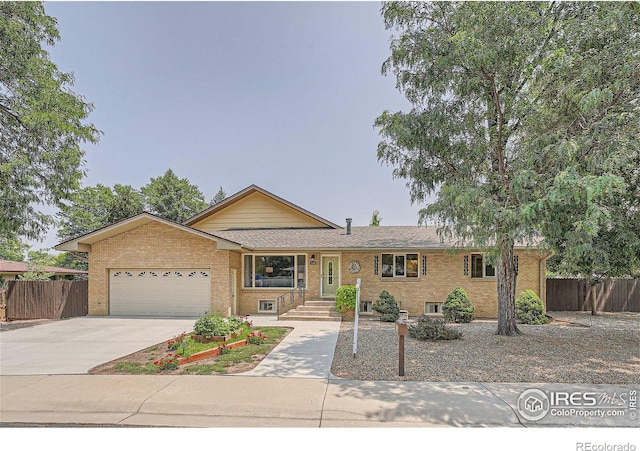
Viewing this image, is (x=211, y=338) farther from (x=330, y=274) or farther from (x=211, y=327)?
(x=330, y=274)

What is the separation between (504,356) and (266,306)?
31.9 feet

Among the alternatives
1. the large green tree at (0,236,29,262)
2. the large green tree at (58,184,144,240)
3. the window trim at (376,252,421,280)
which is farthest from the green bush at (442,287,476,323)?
the large green tree at (0,236,29,262)

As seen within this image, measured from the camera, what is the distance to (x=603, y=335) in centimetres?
1007

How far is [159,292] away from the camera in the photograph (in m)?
14.2

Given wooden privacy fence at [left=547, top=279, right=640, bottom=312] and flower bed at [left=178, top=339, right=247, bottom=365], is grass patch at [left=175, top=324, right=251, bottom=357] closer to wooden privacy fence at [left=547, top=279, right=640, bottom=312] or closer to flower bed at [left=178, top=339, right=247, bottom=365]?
flower bed at [left=178, top=339, right=247, bottom=365]

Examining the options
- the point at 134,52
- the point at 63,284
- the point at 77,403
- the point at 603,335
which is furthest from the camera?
the point at 63,284

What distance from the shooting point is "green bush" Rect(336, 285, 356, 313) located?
12852 mm

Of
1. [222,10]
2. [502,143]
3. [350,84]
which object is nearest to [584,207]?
[502,143]

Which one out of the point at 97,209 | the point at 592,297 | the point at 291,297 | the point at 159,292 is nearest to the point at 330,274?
the point at 291,297

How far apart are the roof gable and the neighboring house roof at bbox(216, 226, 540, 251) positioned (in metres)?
0.47

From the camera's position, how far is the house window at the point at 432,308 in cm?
1409

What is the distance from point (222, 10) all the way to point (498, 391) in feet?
36.6

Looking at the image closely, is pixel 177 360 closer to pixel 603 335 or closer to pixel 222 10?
pixel 222 10

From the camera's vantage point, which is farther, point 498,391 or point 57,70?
point 57,70
